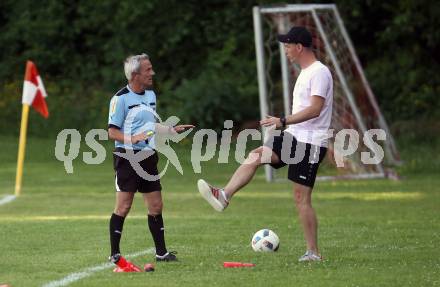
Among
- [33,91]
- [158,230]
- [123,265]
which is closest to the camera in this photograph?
[123,265]

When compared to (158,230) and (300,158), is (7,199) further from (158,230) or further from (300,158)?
(300,158)

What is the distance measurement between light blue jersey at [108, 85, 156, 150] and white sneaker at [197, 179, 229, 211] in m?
0.60

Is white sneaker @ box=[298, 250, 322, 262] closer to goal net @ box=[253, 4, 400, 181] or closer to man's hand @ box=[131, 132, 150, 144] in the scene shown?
man's hand @ box=[131, 132, 150, 144]

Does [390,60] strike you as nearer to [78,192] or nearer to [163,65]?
[163,65]

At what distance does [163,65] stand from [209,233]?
24.2 meters

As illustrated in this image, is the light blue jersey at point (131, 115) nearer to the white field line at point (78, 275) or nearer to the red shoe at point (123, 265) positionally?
the red shoe at point (123, 265)

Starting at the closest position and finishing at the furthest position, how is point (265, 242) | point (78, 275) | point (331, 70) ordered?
point (78, 275)
point (265, 242)
point (331, 70)

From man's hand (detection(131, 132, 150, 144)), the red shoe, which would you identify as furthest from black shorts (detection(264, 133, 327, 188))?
the red shoe

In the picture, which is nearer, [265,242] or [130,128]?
[130,128]

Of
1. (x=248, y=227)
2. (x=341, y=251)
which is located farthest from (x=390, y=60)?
(x=341, y=251)

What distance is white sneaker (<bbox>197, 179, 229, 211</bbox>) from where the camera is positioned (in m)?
10.8

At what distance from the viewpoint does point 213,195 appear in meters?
10.8

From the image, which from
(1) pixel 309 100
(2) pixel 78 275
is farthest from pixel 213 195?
(2) pixel 78 275

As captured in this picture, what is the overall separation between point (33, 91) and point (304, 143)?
11.3 meters
